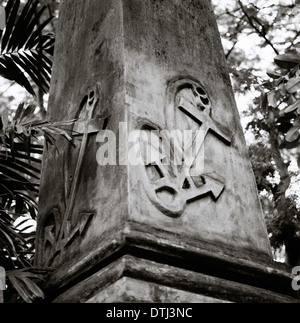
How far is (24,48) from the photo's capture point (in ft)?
12.3

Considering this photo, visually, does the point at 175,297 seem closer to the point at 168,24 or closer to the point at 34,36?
the point at 168,24

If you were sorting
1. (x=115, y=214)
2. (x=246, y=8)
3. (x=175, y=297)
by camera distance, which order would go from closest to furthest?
(x=175, y=297) < (x=115, y=214) < (x=246, y=8)

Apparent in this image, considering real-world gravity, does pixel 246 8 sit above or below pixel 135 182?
above

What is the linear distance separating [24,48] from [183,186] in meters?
1.92

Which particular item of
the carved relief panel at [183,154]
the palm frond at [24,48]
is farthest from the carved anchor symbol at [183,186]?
the palm frond at [24,48]

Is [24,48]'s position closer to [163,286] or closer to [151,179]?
[151,179]

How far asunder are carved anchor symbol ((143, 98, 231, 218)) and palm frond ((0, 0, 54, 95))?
1.46 meters

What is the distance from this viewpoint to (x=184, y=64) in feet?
9.64

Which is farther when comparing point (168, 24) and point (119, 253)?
point (168, 24)

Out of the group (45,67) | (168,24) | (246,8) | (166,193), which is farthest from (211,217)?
(246,8)

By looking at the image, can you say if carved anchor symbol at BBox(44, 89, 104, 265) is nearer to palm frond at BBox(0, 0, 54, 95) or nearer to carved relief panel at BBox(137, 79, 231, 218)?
carved relief panel at BBox(137, 79, 231, 218)

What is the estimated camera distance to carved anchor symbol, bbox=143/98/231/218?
2287mm

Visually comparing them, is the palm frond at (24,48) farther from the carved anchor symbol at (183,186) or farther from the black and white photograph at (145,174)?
the carved anchor symbol at (183,186)

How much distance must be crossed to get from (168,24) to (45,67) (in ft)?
4.01
